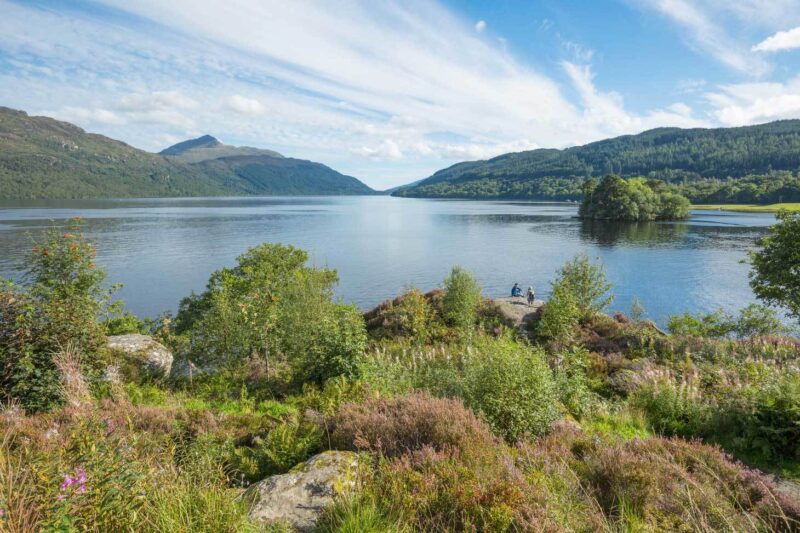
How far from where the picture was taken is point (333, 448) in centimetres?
653

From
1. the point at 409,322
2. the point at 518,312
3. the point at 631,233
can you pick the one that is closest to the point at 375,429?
the point at 409,322

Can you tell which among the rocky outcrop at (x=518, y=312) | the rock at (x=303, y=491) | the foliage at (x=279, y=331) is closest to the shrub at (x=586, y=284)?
the rocky outcrop at (x=518, y=312)

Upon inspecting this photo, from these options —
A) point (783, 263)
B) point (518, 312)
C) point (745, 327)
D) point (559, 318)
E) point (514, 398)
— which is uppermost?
point (783, 263)

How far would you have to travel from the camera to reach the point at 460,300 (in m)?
25.0

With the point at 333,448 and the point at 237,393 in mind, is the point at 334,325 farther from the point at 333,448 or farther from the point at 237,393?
the point at 333,448

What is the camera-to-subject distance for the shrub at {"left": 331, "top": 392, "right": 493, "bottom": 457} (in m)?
5.67

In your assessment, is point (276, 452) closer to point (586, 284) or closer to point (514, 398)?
point (514, 398)

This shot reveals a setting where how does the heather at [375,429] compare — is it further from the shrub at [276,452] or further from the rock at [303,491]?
the rock at [303,491]

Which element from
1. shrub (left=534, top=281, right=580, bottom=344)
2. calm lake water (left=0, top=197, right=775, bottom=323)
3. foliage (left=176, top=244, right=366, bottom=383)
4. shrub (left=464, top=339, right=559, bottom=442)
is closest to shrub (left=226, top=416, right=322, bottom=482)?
shrub (left=464, top=339, right=559, bottom=442)

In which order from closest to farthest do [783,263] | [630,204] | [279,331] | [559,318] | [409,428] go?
[409,428], [279,331], [783,263], [559,318], [630,204]

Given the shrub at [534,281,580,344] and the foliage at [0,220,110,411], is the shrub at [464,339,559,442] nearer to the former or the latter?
the foliage at [0,220,110,411]

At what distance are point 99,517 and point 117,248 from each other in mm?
81110

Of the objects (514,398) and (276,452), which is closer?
(276,452)

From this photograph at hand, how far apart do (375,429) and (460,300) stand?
19109mm
